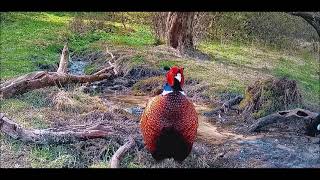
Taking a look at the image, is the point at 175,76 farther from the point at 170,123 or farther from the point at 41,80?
the point at 41,80

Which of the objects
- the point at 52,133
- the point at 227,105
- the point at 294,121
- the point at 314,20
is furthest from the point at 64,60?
the point at 314,20

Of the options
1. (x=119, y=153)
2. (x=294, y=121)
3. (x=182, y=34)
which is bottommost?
(x=119, y=153)

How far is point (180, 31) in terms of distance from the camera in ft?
17.4

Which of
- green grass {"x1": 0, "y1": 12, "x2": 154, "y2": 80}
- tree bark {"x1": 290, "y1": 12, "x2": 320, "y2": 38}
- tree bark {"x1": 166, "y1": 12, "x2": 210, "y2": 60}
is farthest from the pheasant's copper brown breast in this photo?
tree bark {"x1": 290, "y1": 12, "x2": 320, "y2": 38}

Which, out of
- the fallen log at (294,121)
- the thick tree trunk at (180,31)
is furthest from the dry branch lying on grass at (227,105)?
the thick tree trunk at (180,31)

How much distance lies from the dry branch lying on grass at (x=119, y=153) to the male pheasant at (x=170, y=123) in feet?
0.38

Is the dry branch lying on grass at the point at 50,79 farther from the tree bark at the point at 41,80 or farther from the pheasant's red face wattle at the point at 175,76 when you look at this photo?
the pheasant's red face wattle at the point at 175,76

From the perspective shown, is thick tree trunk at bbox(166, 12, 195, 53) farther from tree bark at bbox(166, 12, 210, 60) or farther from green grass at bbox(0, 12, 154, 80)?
green grass at bbox(0, 12, 154, 80)

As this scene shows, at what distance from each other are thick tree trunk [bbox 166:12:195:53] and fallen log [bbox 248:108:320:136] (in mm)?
840

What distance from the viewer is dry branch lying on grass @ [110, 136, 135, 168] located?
4.83 m

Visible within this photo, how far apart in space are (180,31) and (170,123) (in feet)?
2.86

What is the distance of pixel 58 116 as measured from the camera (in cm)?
503
